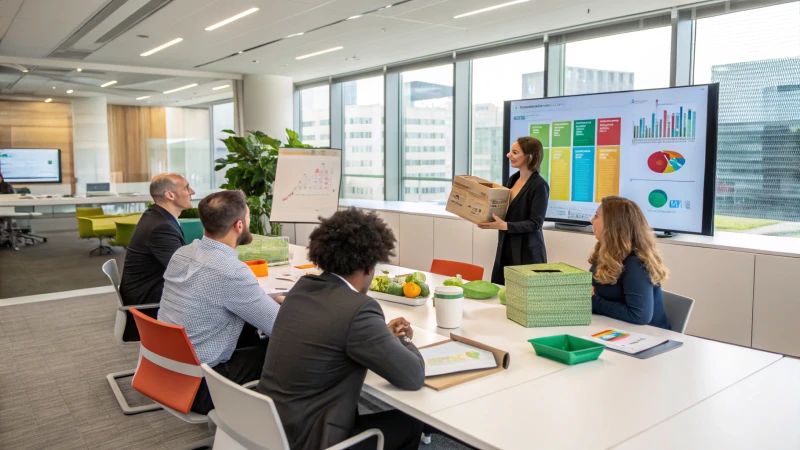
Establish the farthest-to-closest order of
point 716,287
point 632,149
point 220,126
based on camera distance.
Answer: point 220,126, point 632,149, point 716,287

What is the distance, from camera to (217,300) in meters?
2.49

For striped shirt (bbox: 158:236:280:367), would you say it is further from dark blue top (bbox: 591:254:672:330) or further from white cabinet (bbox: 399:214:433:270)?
white cabinet (bbox: 399:214:433:270)

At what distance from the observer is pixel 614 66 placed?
19.8ft

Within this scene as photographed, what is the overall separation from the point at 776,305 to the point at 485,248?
2.66 meters

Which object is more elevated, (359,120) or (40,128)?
(359,120)

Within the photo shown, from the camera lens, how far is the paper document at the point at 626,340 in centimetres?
225

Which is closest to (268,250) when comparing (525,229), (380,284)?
(380,284)

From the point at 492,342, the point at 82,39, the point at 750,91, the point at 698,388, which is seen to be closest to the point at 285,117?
the point at 82,39

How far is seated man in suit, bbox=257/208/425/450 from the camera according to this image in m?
1.80

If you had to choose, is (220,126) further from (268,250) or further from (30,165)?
(268,250)

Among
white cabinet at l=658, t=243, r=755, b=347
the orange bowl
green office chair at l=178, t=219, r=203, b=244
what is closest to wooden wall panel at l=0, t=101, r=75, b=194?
green office chair at l=178, t=219, r=203, b=244

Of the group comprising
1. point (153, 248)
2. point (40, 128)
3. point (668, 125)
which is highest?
point (40, 128)

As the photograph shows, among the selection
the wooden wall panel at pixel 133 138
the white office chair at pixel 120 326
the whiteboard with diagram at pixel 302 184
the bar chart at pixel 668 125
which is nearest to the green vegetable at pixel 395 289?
the white office chair at pixel 120 326

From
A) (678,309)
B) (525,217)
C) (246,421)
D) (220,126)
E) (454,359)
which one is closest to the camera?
(246,421)
